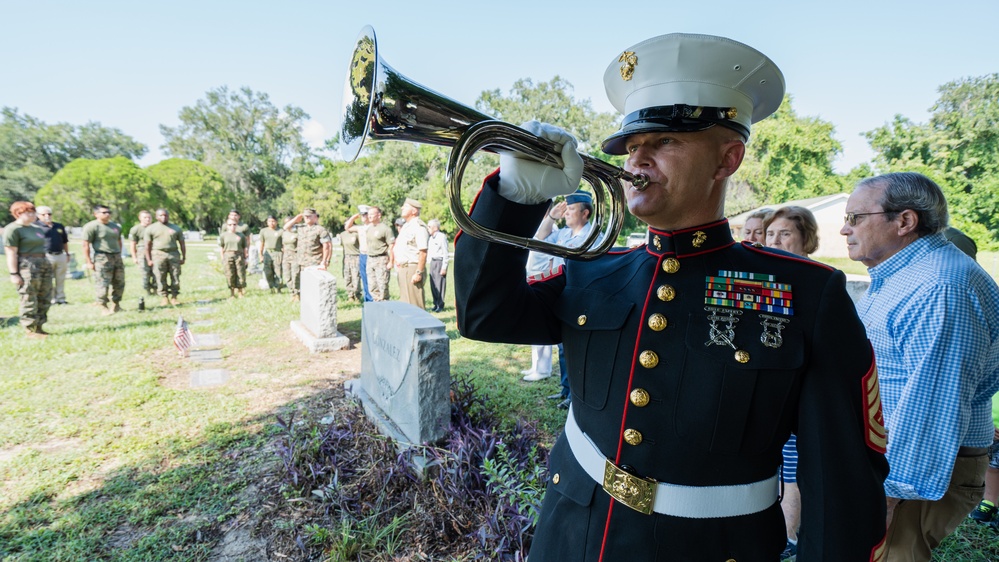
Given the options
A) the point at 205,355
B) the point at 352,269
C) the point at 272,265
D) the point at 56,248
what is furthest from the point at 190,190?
the point at 205,355

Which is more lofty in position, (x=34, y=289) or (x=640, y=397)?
(x=640, y=397)

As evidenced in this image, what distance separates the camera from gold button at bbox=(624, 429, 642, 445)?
4.19 feet

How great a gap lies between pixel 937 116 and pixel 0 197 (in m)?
76.2

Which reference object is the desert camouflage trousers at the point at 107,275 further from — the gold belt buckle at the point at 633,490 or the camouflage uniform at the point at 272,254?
the gold belt buckle at the point at 633,490

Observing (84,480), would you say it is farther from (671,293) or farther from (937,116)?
(937,116)

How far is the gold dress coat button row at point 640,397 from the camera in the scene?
4.22 ft

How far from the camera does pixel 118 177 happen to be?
37625mm

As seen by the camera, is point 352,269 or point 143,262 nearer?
point 143,262

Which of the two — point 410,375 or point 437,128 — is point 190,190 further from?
point 437,128

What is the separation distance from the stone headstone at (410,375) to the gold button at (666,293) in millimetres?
2491

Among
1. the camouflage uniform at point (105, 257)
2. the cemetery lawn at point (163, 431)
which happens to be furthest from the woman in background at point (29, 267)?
the camouflage uniform at point (105, 257)

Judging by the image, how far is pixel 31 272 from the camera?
725 centimetres

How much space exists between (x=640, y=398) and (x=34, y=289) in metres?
9.55

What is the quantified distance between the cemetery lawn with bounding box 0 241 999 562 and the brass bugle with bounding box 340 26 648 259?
257 cm
